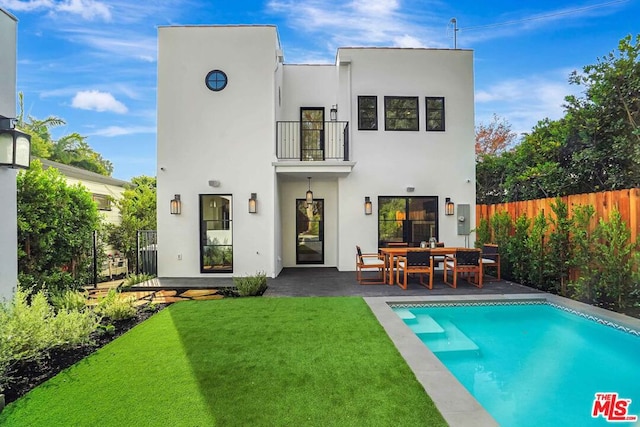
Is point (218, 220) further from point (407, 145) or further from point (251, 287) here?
point (407, 145)

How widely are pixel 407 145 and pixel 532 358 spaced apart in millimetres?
7421

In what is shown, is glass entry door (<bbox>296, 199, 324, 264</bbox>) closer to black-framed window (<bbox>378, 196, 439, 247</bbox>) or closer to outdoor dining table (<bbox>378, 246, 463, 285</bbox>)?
black-framed window (<bbox>378, 196, 439, 247</bbox>)

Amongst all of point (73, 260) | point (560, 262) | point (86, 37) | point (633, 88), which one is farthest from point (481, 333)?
point (86, 37)

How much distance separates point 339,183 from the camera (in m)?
11.0

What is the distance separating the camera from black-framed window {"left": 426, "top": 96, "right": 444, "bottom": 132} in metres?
11.1

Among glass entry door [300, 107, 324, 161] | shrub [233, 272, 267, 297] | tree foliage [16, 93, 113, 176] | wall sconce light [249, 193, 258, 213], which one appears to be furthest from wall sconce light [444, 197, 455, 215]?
tree foliage [16, 93, 113, 176]

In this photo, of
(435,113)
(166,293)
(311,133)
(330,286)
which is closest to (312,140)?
(311,133)

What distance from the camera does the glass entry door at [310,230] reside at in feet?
39.2

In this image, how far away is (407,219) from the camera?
36.2ft

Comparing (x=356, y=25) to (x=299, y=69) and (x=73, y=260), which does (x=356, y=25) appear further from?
(x=73, y=260)

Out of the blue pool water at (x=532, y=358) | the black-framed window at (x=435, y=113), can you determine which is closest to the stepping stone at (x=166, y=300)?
the blue pool water at (x=532, y=358)

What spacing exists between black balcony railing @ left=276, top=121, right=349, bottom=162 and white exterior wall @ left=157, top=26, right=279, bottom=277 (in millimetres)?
1506

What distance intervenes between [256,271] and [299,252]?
8.06ft

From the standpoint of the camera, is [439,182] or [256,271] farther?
[439,182]
